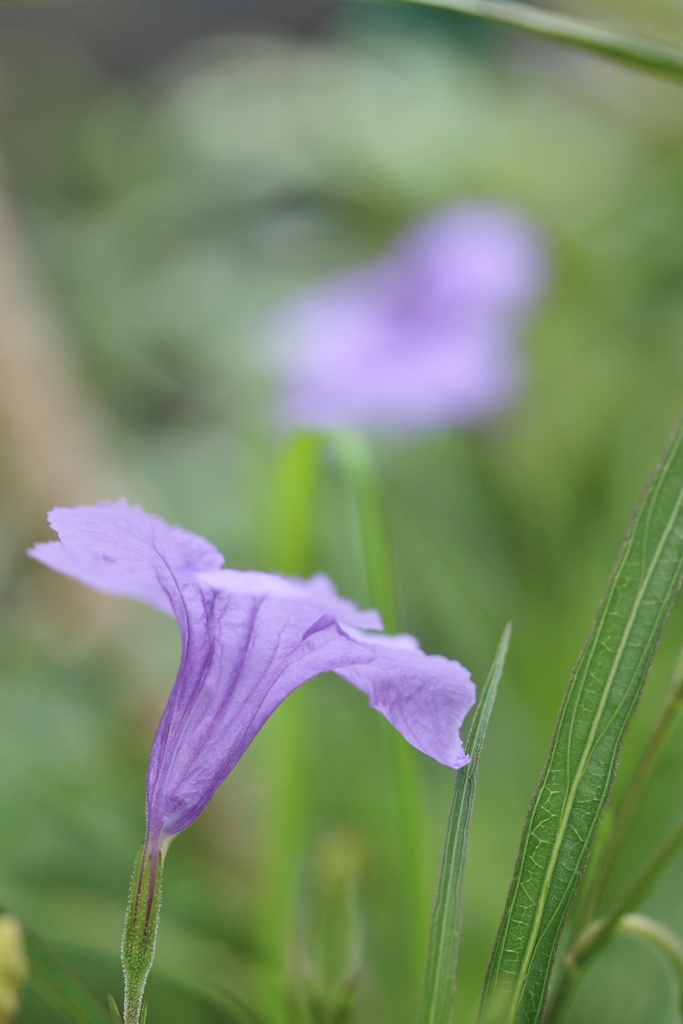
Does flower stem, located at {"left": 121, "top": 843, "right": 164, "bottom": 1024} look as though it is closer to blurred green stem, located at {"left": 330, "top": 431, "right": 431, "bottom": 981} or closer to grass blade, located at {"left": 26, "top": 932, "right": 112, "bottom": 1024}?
grass blade, located at {"left": 26, "top": 932, "right": 112, "bottom": 1024}

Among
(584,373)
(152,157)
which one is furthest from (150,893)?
(152,157)

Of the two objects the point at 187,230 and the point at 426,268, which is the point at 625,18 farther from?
the point at 187,230

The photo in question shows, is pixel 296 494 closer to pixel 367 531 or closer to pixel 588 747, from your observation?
pixel 367 531

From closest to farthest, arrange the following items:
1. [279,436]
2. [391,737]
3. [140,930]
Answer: [140,930] < [391,737] < [279,436]

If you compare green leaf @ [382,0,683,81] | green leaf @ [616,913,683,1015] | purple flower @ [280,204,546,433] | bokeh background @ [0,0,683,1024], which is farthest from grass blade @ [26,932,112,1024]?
purple flower @ [280,204,546,433]

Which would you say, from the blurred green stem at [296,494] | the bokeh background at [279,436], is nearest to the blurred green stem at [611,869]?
the bokeh background at [279,436]

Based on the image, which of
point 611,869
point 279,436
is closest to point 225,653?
point 611,869

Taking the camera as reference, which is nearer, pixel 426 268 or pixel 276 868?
pixel 276 868
